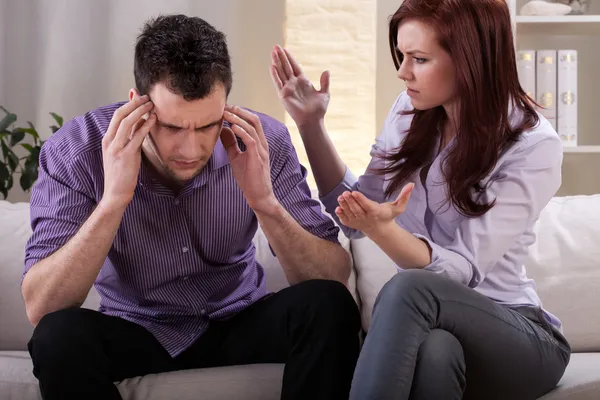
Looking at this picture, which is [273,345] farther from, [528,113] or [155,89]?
[528,113]

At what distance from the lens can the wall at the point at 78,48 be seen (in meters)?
2.93

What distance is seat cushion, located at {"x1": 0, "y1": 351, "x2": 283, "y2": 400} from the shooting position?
1588 millimetres

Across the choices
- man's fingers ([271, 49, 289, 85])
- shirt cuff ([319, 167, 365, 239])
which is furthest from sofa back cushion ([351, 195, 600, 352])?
man's fingers ([271, 49, 289, 85])

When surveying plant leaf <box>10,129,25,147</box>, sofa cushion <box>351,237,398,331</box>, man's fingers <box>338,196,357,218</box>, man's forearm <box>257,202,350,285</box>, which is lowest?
sofa cushion <box>351,237,398,331</box>

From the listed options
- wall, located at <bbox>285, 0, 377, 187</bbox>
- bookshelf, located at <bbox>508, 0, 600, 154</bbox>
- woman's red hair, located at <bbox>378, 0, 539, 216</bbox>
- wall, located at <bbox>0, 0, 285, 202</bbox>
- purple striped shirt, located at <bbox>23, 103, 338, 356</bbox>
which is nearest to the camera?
woman's red hair, located at <bbox>378, 0, 539, 216</bbox>

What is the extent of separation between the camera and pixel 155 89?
1.53 meters

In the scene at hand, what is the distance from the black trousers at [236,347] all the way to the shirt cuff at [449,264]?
174 millimetres

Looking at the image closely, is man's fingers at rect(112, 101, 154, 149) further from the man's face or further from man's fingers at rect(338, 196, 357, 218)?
man's fingers at rect(338, 196, 357, 218)

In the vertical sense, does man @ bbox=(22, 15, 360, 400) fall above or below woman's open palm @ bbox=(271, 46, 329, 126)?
below

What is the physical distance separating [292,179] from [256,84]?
4.26 ft

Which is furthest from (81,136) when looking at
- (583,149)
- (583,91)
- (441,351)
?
(583,91)

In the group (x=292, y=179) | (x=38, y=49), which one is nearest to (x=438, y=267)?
(x=292, y=179)

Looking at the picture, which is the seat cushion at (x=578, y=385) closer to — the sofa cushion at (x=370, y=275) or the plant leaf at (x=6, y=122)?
the sofa cushion at (x=370, y=275)

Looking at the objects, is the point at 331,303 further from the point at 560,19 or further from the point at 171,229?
the point at 560,19
